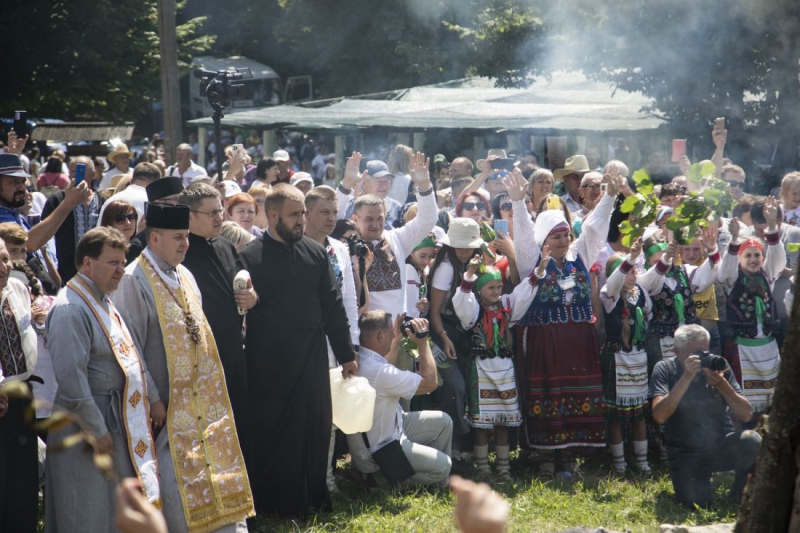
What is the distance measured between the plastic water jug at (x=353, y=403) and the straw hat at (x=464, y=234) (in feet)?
4.45

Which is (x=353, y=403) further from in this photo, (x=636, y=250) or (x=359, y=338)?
(x=636, y=250)

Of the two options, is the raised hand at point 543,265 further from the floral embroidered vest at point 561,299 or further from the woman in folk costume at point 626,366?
the woman in folk costume at point 626,366

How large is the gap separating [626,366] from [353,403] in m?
2.16

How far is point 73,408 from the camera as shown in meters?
4.31

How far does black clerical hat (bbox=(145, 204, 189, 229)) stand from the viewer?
487 cm

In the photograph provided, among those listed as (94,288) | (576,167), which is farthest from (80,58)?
(94,288)

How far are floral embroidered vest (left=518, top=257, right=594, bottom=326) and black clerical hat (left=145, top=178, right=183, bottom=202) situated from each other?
2.56 metres

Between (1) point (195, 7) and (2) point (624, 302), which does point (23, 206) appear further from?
(1) point (195, 7)

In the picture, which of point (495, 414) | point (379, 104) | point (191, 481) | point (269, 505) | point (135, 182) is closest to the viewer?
point (191, 481)

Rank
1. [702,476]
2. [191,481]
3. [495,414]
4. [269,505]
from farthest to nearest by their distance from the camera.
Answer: [495,414]
[702,476]
[269,505]
[191,481]

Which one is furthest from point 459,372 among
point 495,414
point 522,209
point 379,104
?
point 379,104

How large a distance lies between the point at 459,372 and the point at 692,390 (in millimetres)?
1572

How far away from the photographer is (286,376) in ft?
18.8

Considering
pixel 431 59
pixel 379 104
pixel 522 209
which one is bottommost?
pixel 522 209
